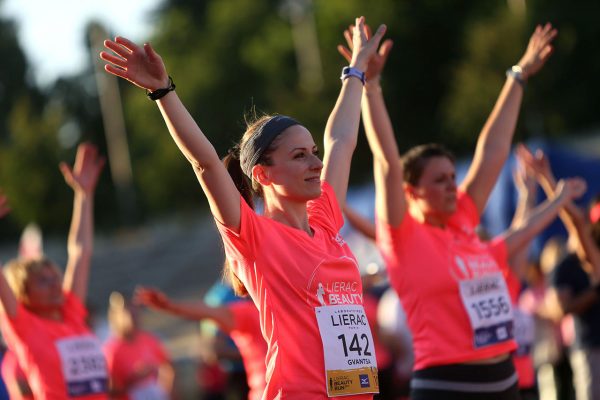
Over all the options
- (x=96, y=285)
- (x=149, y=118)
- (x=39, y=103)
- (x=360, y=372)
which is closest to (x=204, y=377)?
(x=360, y=372)

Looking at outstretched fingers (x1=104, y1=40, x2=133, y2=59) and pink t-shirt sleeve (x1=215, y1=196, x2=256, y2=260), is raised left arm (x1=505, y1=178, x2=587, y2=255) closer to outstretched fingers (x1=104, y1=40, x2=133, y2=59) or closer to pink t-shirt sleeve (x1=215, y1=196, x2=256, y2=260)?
pink t-shirt sleeve (x1=215, y1=196, x2=256, y2=260)

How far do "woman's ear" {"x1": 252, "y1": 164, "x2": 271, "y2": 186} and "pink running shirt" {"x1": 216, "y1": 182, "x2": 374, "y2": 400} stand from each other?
189 mm

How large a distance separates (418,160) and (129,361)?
522 cm

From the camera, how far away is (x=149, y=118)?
144ft

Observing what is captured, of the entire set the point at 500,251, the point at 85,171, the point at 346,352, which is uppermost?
the point at 85,171

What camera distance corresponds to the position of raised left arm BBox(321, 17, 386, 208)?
4395mm

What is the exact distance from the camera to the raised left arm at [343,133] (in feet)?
14.4

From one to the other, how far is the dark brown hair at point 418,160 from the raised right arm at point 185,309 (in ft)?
4.93

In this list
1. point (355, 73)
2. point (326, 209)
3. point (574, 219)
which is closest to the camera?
point (326, 209)

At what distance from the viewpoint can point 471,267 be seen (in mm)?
5125

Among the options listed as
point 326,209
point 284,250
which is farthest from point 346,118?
point 284,250

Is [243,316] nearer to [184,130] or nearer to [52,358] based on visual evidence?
[52,358]

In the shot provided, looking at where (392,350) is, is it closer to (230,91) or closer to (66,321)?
(66,321)

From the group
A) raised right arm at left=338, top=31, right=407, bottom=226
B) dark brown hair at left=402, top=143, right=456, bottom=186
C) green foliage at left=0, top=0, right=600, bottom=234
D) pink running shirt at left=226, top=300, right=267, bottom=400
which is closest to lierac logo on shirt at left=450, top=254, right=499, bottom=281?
raised right arm at left=338, top=31, right=407, bottom=226
